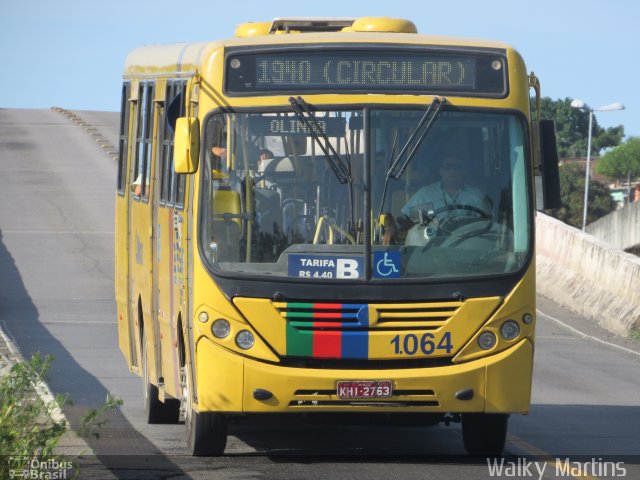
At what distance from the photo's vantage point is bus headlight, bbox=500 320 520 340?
10695mm

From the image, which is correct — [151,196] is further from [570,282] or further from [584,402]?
[570,282]

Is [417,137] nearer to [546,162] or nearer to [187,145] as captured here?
[546,162]

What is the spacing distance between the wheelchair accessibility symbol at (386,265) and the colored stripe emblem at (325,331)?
0.30 m

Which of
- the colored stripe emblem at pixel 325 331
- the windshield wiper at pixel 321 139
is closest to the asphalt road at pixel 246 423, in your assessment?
the colored stripe emblem at pixel 325 331

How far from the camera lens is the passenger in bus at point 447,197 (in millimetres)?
Answer: 10758

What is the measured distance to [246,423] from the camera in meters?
12.4

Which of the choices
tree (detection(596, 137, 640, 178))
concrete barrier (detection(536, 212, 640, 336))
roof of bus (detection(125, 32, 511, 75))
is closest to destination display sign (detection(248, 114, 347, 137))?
roof of bus (detection(125, 32, 511, 75))

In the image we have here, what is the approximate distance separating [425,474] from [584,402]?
264 inches

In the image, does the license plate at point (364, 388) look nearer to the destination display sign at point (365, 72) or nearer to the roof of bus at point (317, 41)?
the destination display sign at point (365, 72)

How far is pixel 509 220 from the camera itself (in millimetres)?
10922

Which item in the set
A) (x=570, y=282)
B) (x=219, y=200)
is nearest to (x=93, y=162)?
(x=570, y=282)

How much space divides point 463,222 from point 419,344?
98 centimetres

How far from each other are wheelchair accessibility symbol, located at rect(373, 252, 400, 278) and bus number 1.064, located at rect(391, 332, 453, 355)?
448mm

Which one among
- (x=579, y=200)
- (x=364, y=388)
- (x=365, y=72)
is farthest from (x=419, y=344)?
(x=579, y=200)
